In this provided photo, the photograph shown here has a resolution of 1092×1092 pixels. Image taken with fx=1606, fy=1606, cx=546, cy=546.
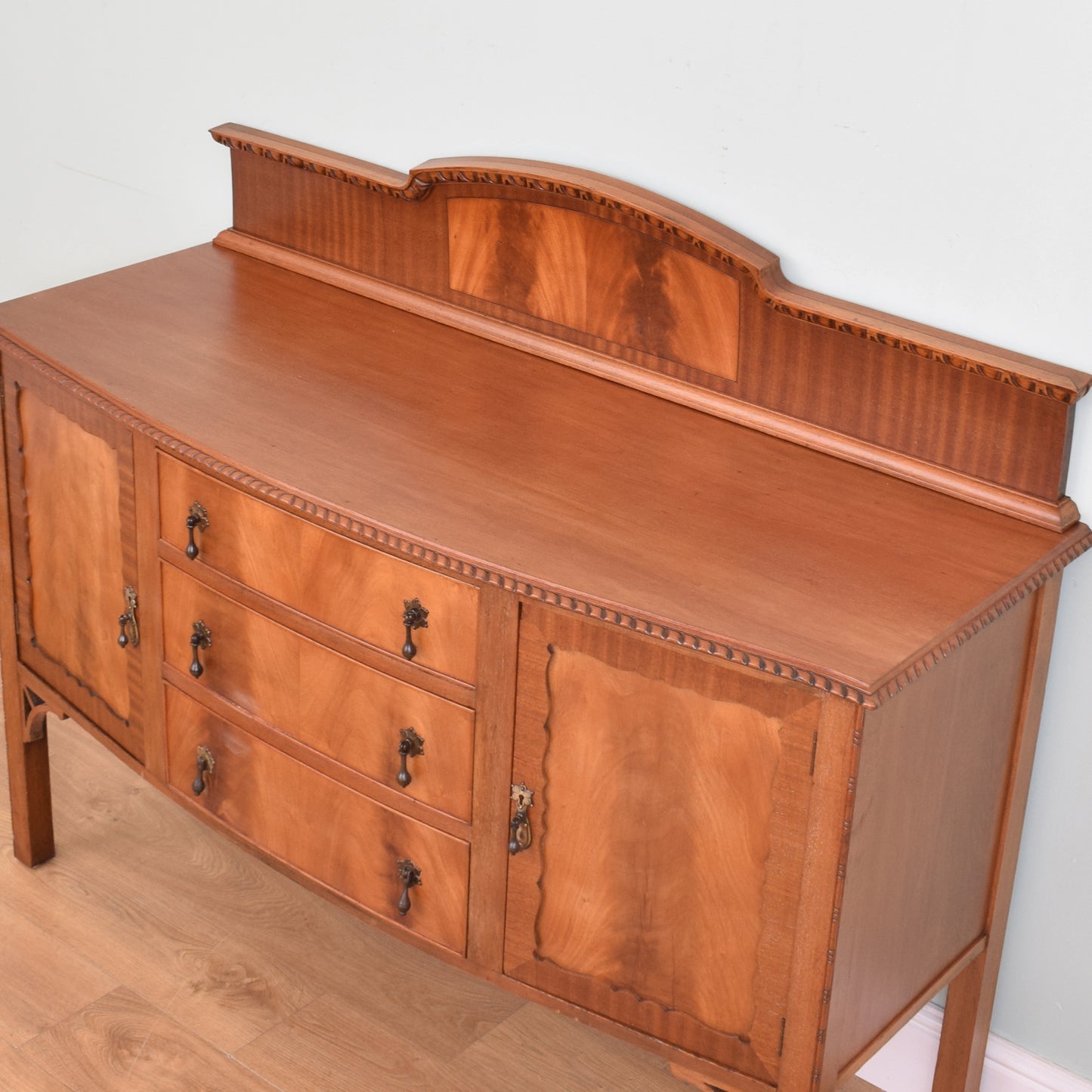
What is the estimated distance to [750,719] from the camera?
1617 mm

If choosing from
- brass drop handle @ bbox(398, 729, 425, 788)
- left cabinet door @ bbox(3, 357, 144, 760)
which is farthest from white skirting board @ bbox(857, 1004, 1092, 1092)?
left cabinet door @ bbox(3, 357, 144, 760)

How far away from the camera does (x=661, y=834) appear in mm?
1732

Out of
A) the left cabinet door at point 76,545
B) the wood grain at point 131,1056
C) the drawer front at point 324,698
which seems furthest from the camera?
the wood grain at point 131,1056

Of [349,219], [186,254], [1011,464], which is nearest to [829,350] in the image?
[1011,464]

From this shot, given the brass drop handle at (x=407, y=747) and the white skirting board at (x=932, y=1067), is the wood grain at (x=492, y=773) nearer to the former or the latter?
the brass drop handle at (x=407, y=747)

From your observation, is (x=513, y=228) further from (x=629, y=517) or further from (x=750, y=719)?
(x=750, y=719)

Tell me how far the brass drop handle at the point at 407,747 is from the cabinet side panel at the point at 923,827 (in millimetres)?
532

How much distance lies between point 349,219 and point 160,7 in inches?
21.7

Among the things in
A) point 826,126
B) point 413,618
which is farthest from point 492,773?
point 826,126

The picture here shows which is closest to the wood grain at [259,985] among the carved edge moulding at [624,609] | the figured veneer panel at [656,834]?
the figured veneer panel at [656,834]

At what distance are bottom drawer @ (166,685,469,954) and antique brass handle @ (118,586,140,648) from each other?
0.09 metres

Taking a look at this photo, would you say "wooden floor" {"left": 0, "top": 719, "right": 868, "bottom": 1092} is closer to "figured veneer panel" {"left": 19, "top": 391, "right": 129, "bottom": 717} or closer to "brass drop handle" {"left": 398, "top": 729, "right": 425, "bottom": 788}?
"figured veneer panel" {"left": 19, "top": 391, "right": 129, "bottom": 717}

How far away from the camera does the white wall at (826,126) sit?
1732mm

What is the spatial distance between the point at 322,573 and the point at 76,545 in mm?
544
